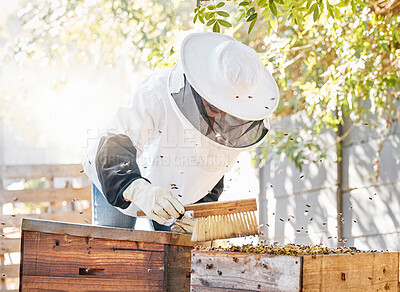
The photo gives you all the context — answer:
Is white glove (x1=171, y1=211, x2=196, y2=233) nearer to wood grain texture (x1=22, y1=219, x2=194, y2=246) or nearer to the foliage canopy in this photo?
wood grain texture (x1=22, y1=219, x2=194, y2=246)

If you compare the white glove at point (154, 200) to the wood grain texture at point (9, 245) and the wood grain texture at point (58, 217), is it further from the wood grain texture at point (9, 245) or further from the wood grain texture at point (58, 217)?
the wood grain texture at point (9, 245)

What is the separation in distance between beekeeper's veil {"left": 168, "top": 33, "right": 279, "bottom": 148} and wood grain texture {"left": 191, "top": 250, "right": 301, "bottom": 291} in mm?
620

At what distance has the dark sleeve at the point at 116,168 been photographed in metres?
2.01

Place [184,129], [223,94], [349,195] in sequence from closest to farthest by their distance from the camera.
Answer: [223,94] < [184,129] < [349,195]

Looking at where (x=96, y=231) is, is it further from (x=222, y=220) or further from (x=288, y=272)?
(x=288, y=272)

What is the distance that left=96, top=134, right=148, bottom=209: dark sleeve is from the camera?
6.58 ft

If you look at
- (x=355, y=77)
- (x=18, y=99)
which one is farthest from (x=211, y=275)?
(x=18, y=99)

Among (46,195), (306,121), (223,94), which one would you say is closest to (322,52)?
(306,121)

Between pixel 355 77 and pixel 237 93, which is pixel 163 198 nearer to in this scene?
pixel 237 93

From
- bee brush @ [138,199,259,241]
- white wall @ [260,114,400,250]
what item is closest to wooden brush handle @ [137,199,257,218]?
bee brush @ [138,199,259,241]

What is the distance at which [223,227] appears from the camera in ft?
6.07

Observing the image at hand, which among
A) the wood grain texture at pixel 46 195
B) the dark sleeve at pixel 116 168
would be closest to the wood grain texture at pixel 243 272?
the dark sleeve at pixel 116 168

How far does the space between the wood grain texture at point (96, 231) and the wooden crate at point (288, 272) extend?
0.18 m

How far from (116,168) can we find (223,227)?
48cm
